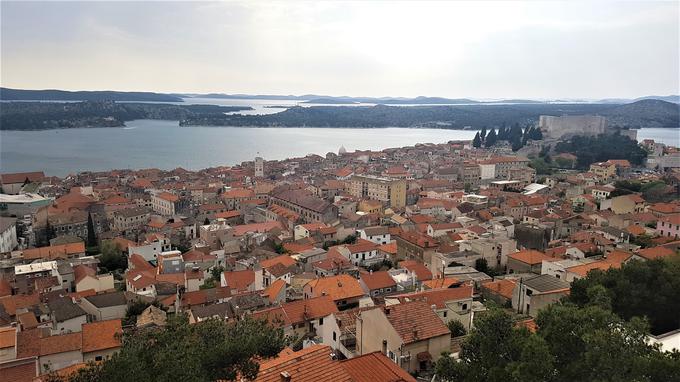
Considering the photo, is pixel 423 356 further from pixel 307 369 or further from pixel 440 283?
pixel 440 283

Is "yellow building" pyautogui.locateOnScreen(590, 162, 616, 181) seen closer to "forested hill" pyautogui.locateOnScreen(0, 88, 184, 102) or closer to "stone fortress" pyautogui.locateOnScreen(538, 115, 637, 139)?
"stone fortress" pyautogui.locateOnScreen(538, 115, 637, 139)

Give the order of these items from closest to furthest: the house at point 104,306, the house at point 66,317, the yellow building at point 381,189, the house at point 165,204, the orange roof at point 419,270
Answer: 1. the house at point 66,317
2. the house at point 104,306
3. the orange roof at point 419,270
4. the house at point 165,204
5. the yellow building at point 381,189

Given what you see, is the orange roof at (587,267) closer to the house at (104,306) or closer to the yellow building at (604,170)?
the house at (104,306)

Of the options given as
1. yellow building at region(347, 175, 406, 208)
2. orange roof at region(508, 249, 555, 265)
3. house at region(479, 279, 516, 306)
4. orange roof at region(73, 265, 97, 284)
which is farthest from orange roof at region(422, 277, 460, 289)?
yellow building at region(347, 175, 406, 208)

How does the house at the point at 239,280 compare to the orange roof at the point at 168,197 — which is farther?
the orange roof at the point at 168,197

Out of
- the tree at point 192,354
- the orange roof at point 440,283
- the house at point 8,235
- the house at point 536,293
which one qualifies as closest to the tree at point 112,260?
the house at point 8,235

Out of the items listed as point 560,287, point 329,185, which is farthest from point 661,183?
point 560,287

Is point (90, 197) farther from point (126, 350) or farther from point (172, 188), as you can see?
point (126, 350)
